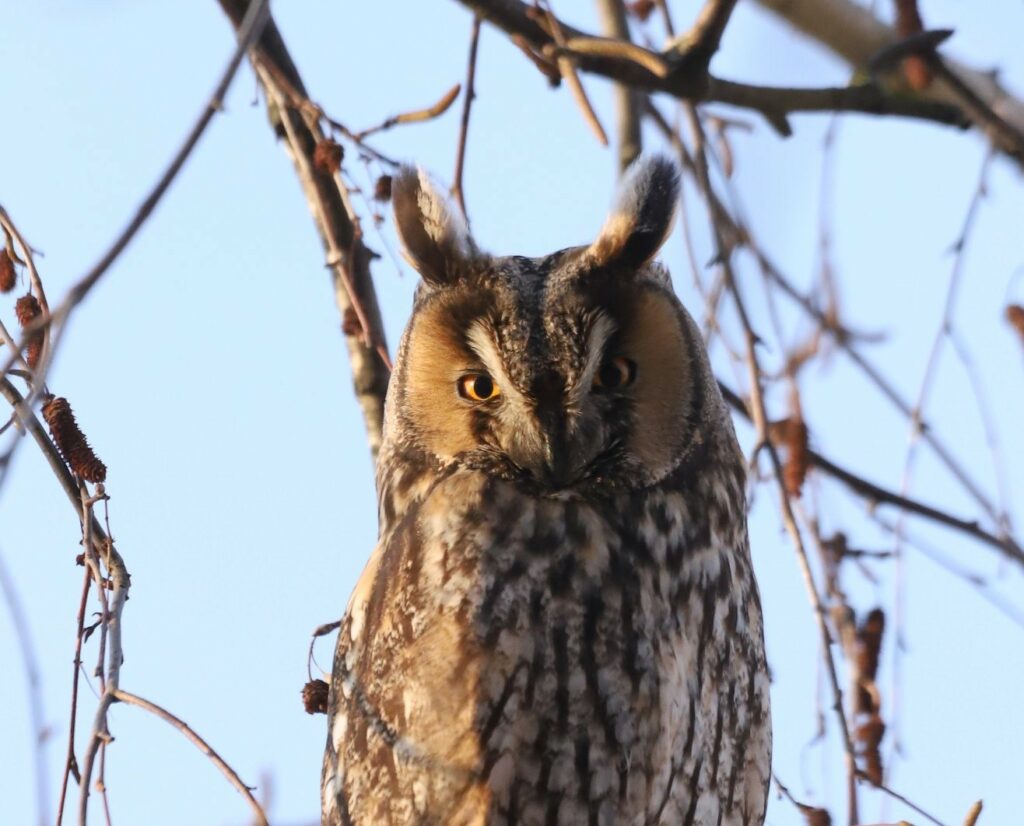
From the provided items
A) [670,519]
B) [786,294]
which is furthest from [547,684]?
[786,294]

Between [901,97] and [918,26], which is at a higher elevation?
[901,97]

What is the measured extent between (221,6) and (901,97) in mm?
1451

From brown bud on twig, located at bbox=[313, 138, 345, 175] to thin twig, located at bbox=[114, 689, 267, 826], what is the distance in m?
1.35

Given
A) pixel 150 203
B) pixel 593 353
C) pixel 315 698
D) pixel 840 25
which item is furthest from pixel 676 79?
pixel 150 203

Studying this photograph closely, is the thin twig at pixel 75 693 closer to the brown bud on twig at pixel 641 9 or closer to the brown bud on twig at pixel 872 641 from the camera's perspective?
the brown bud on twig at pixel 872 641

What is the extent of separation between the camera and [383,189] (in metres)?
3.27

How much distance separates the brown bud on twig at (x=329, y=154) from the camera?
10.4 feet

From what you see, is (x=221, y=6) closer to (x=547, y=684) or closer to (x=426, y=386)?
(x=426, y=386)

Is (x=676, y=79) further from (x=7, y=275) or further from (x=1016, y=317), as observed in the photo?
(x=7, y=275)

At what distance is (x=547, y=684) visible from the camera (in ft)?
8.73

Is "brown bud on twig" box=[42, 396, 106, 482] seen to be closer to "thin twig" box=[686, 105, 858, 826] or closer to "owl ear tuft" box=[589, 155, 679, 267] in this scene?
"owl ear tuft" box=[589, 155, 679, 267]

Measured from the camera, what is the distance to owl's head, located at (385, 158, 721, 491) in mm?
2705

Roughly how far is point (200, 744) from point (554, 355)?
3.02 feet

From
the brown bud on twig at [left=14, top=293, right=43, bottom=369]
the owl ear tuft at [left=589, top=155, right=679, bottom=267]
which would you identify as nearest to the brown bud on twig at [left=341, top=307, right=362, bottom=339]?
the owl ear tuft at [left=589, top=155, right=679, bottom=267]
